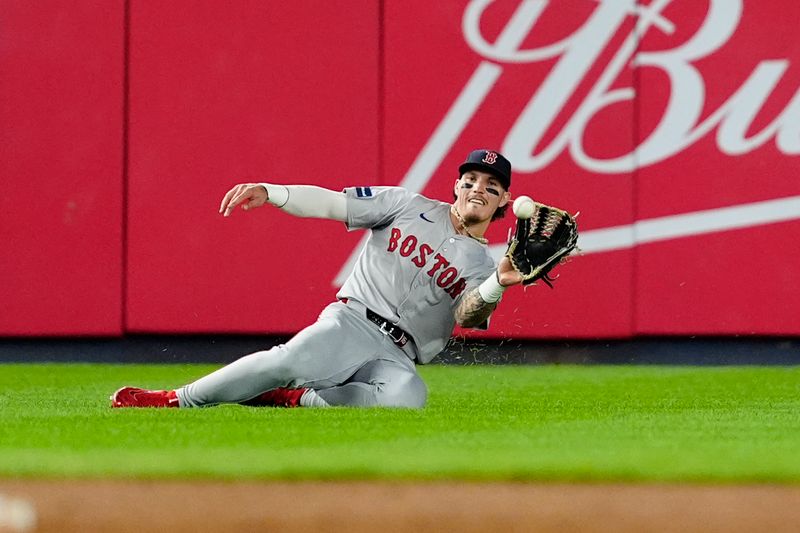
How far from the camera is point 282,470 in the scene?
3.68 metres

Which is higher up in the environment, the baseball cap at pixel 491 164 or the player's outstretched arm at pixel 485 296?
the baseball cap at pixel 491 164

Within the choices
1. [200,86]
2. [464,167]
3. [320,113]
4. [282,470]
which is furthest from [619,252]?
[282,470]

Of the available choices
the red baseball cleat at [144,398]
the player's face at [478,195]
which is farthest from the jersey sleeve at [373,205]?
the red baseball cleat at [144,398]

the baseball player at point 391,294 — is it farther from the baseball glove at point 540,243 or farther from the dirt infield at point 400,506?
the dirt infield at point 400,506

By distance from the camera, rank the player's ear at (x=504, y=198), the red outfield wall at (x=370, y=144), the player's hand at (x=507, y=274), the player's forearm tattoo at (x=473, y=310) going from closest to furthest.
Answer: the player's hand at (x=507, y=274) < the player's forearm tattoo at (x=473, y=310) < the player's ear at (x=504, y=198) < the red outfield wall at (x=370, y=144)

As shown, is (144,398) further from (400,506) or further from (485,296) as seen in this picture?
(400,506)

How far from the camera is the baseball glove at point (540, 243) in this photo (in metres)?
5.38

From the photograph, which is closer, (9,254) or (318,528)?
(318,528)

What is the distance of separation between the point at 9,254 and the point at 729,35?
4.43 m

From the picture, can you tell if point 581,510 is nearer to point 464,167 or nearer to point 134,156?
point 464,167

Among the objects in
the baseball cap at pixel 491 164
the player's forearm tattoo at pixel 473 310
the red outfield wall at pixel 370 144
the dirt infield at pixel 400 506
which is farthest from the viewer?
the red outfield wall at pixel 370 144

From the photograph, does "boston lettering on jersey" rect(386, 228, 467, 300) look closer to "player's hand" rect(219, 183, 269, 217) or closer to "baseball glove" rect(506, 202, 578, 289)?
"baseball glove" rect(506, 202, 578, 289)

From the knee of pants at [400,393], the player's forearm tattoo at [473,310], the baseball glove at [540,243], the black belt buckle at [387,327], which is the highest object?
the baseball glove at [540,243]

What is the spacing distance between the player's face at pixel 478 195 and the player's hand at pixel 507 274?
487mm
